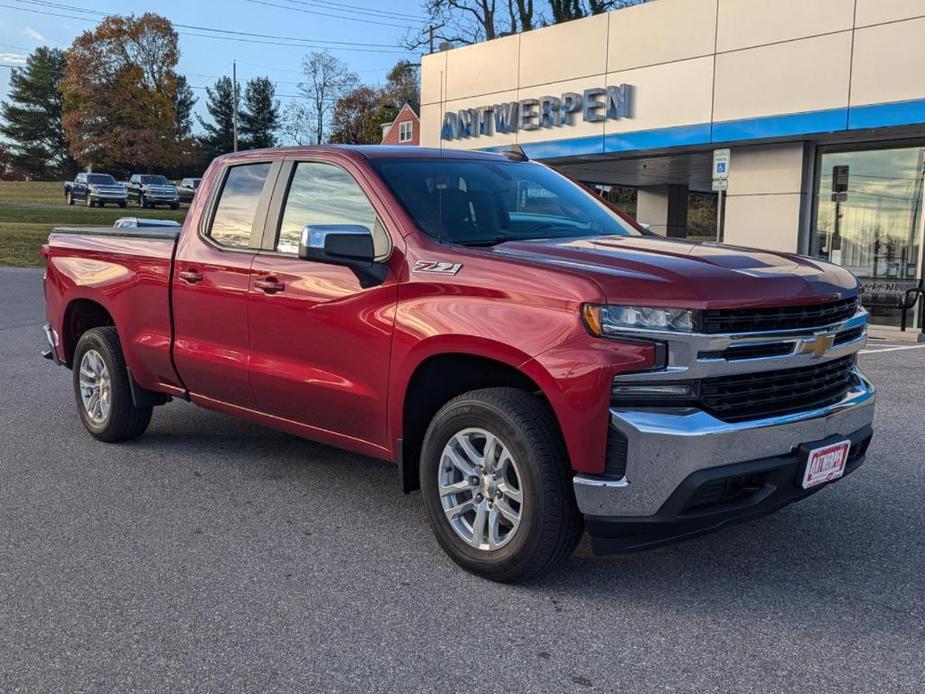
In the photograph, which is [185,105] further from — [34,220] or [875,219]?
[875,219]

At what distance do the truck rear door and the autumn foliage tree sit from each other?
64.2 meters

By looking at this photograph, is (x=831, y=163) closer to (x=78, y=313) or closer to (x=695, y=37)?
(x=695, y=37)

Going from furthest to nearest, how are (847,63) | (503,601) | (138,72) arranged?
1. (138,72)
2. (847,63)
3. (503,601)

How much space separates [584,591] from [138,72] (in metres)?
68.5

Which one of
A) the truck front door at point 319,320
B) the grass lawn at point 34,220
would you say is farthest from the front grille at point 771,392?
the grass lawn at point 34,220

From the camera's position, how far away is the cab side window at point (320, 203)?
4.61 m

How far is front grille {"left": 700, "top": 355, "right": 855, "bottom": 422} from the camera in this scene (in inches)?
139

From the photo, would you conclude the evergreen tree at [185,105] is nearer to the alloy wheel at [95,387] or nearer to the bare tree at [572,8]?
the bare tree at [572,8]

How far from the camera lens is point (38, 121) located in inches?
3543

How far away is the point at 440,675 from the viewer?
10.3 feet

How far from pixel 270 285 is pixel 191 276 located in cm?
82

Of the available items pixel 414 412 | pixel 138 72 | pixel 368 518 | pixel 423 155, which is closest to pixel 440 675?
pixel 414 412

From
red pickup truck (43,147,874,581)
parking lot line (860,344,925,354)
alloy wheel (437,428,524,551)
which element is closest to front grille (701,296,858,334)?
red pickup truck (43,147,874,581)

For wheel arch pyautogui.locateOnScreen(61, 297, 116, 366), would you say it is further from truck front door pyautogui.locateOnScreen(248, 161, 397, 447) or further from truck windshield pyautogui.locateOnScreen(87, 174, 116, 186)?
truck windshield pyautogui.locateOnScreen(87, 174, 116, 186)
